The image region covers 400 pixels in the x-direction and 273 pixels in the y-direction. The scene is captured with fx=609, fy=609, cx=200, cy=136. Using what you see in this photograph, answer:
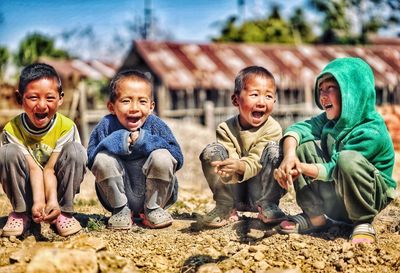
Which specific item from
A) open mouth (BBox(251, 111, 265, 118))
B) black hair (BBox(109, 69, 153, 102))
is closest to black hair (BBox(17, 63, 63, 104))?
black hair (BBox(109, 69, 153, 102))

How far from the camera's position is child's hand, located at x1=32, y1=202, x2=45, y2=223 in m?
3.72

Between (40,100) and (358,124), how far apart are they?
78.0 inches

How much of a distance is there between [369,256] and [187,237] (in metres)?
1.11

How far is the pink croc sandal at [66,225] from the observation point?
3.87 metres

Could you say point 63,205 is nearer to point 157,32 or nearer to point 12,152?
point 12,152

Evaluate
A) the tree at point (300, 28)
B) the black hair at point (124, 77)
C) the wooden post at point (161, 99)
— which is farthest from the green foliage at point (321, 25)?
the black hair at point (124, 77)

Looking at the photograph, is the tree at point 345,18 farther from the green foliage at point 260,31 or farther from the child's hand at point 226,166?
the child's hand at point 226,166

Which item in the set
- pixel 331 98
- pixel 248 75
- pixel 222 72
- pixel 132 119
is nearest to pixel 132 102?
pixel 132 119

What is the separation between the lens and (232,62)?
56.1 feet

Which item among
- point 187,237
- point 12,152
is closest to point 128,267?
point 187,237

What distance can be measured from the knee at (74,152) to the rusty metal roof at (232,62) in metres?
11.2

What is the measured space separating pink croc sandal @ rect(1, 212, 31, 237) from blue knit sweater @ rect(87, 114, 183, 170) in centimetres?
53

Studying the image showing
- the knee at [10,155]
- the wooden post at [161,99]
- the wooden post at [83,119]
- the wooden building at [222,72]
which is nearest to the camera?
the knee at [10,155]

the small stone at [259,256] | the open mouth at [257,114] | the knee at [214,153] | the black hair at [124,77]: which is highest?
the black hair at [124,77]
